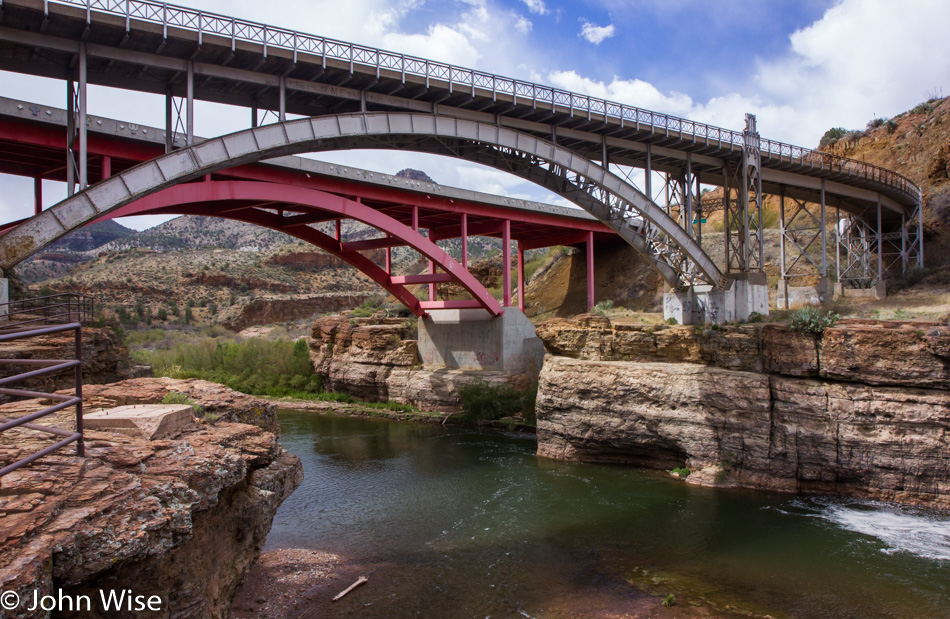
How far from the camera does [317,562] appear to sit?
34.6 feet

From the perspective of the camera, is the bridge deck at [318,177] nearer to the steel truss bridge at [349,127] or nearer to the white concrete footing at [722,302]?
the steel truss bridge at [349,127]

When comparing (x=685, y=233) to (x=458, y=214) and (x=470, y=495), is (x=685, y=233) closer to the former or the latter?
(x=470, y=495)

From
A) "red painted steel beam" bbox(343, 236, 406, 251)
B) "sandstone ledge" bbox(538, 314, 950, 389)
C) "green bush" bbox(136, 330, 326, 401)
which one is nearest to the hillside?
"sandstone ledge" bbox(538, 314, 950, 389)

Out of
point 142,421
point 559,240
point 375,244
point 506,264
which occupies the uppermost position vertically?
point 559,240

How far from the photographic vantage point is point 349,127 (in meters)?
13.8

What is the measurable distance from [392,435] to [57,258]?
237 ft

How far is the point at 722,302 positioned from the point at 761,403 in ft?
14.4

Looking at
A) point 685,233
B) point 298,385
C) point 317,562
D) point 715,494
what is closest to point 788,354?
point 715,494

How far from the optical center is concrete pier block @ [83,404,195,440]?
5.89 m

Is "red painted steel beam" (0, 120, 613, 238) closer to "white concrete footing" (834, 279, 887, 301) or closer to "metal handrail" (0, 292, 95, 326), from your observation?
"metal handrail" (0, 292, 95, 326)

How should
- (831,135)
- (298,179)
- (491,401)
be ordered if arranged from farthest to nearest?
(831,135) < (491,401) < (298,179)

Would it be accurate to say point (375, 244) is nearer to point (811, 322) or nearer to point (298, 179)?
point (298, 179)

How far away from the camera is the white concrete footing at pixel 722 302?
17.9 meters

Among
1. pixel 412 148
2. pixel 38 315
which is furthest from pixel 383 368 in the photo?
pixel 38 315
